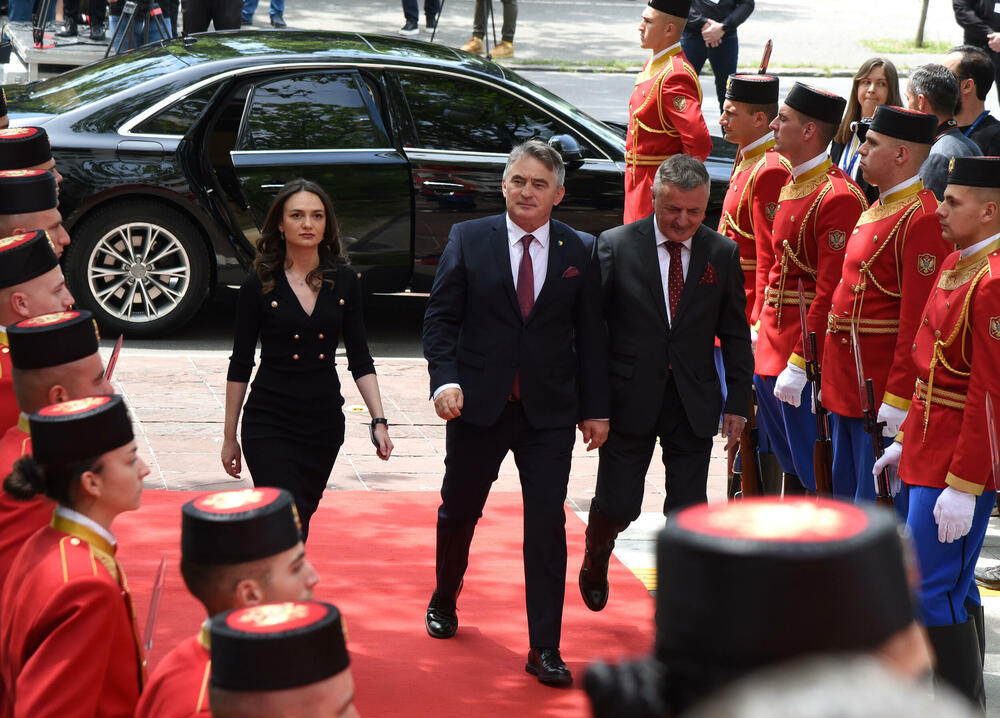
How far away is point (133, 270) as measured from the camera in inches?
376

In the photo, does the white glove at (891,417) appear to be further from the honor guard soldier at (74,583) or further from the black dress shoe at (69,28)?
the black dress shoe at (69,28)

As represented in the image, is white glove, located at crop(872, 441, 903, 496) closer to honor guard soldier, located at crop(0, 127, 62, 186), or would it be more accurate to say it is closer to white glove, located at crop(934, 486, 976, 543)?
white glove, located at crop(934, 486, 976, 543)

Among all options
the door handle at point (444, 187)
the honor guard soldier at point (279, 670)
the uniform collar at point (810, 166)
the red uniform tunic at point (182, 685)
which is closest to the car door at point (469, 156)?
the door handle at point (444, 187)

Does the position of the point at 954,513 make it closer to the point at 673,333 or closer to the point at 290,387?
the point at 673,333

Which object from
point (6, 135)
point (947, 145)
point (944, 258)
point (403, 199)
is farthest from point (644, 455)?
point (403, 199)

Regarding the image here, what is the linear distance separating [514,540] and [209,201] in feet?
11.8

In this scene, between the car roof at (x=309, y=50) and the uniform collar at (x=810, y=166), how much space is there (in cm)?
400

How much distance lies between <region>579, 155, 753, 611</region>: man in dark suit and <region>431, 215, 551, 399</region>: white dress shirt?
0.34m

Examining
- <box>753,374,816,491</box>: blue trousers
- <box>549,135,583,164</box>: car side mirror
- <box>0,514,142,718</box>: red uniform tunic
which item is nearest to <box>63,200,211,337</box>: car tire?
<box>549,135,583,164</box>: car side mirror

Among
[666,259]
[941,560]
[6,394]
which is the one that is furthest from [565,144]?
[6,394]

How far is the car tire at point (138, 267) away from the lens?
9.41 m

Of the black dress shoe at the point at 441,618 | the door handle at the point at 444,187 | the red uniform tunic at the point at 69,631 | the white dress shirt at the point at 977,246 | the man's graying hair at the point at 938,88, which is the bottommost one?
the black dress shoe at the point at 441,618

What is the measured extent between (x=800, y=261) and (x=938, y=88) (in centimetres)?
146

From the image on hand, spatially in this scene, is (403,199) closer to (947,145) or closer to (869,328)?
(947,145)
